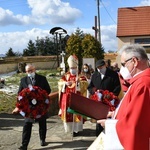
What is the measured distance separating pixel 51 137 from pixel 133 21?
3705 centimetres

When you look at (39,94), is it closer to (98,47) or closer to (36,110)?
(36,110)

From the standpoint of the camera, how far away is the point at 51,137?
750 cm

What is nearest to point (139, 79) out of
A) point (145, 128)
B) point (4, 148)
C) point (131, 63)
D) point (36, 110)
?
point (131, 63)

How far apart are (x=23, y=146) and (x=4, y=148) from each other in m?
0.51

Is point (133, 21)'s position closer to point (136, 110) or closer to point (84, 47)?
point (84, 47)

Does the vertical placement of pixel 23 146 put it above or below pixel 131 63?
below

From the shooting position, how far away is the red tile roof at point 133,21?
4153 centimetres

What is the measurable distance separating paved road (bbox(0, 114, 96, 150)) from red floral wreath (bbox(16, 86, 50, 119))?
79 centimetres

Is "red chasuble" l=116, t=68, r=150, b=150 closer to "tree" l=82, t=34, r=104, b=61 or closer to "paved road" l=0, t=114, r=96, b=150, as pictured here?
"paved road" l=0, t=114, r=96, b=150

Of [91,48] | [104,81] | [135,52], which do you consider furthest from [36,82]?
[91,48]

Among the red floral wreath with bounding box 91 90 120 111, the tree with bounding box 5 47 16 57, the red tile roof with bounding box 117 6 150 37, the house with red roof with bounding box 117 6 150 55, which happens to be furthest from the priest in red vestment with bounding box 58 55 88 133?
the tree with bounding box 5 47 16 57

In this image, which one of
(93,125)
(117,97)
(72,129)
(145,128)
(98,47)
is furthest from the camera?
(98,47)

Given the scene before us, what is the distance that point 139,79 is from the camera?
2.78 metres

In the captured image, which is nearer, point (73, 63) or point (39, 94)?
point (39, 94)
